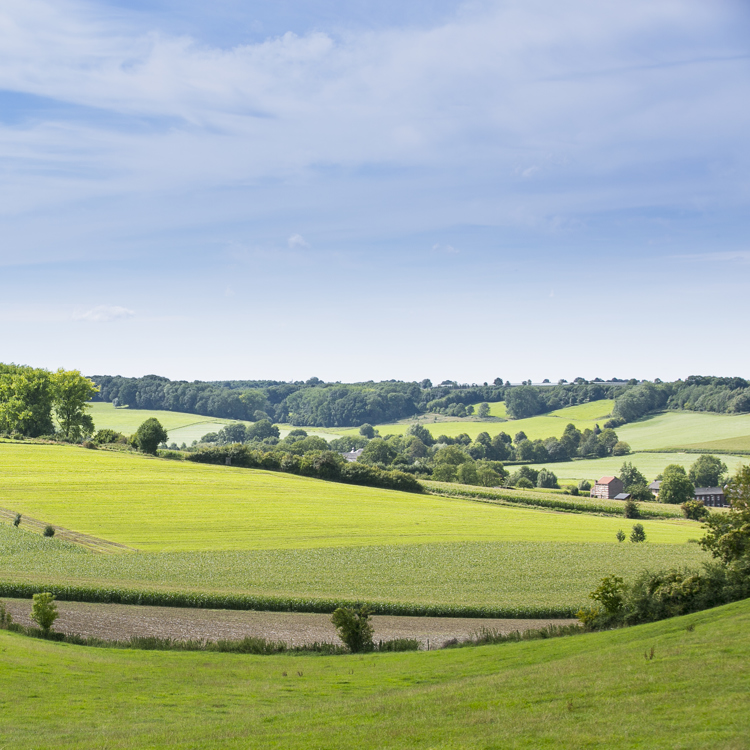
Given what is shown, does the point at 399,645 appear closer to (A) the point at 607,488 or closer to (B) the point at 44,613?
(B) the point at 44,613

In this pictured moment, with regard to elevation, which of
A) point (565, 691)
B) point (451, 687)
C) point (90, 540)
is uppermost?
point (565, 691)

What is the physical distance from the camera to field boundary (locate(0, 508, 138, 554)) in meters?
48.2

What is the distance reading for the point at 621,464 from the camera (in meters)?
135

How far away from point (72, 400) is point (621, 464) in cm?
10480

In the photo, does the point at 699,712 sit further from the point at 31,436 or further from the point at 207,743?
the point at 31,436

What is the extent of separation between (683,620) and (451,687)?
8.98 m

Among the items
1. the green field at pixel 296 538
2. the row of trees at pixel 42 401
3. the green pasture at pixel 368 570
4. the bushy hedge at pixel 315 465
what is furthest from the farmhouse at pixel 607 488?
the row of trees at pixel 42 401

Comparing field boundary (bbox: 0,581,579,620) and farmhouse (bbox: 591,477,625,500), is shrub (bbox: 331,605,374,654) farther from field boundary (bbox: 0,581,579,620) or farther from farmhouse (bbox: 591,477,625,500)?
farmhouse (bbox: 591,477,625,500)

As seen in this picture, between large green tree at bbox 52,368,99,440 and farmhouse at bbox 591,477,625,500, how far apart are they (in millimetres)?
85584

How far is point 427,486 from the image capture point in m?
93.5

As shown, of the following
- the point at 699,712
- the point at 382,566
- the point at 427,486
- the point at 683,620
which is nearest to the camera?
the point at 699,712

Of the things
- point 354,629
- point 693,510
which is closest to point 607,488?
point 693,510

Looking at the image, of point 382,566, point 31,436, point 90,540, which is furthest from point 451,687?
point 31,436

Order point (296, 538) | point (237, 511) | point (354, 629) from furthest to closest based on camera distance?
1. point (237, 511)
2. point (296, 538)
3. point (354, 629)
